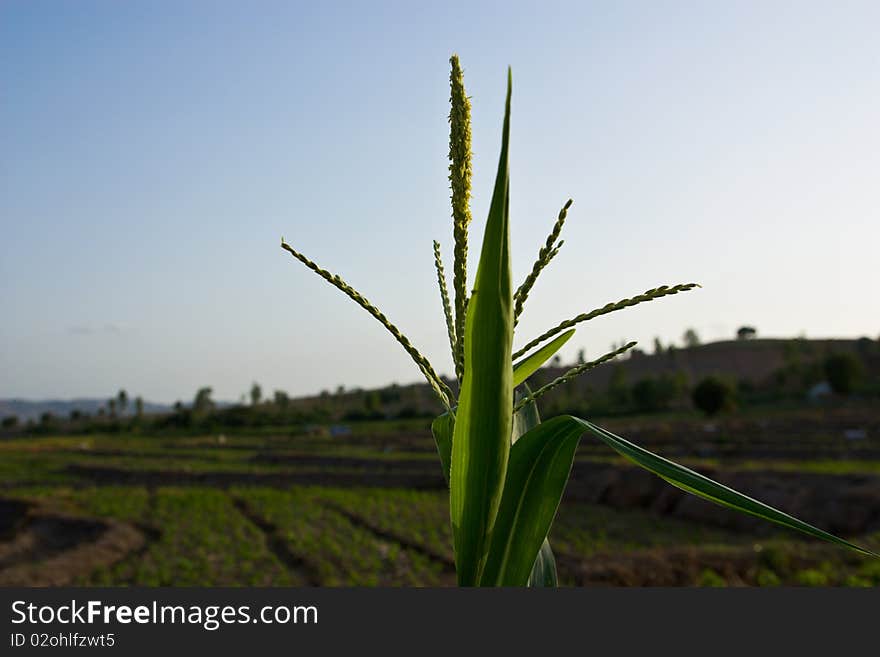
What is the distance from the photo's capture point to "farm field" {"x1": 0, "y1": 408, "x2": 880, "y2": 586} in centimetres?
1387

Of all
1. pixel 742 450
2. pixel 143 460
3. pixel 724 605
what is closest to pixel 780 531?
pixel 742 450

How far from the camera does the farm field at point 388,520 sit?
45.5ft

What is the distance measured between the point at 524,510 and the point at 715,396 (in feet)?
187

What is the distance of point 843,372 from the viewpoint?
57.6 metres

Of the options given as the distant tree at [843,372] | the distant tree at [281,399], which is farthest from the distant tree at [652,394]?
the distant tree at [281,399]

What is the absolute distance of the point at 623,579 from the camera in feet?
41.4

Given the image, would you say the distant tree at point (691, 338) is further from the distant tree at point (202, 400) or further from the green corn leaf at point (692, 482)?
the green corn leaf at point (692, 482)

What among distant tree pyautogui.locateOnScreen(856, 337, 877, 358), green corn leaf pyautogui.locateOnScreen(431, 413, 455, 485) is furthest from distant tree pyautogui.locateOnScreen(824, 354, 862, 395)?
green corn leaf pyautogui.locateOnScreen(431, 413, 455, 485)

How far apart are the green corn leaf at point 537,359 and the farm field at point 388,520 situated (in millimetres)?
12225

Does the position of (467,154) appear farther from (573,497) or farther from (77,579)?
(573,497)

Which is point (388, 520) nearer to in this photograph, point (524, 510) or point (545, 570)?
point (545, 570)

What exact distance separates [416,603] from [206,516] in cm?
2587

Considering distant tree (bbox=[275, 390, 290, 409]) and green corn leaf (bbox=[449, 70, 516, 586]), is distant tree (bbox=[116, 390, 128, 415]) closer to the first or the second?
distant tree (bbox=[275, 390, 290, 409])

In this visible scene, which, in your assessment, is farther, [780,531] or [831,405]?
[831,405]
